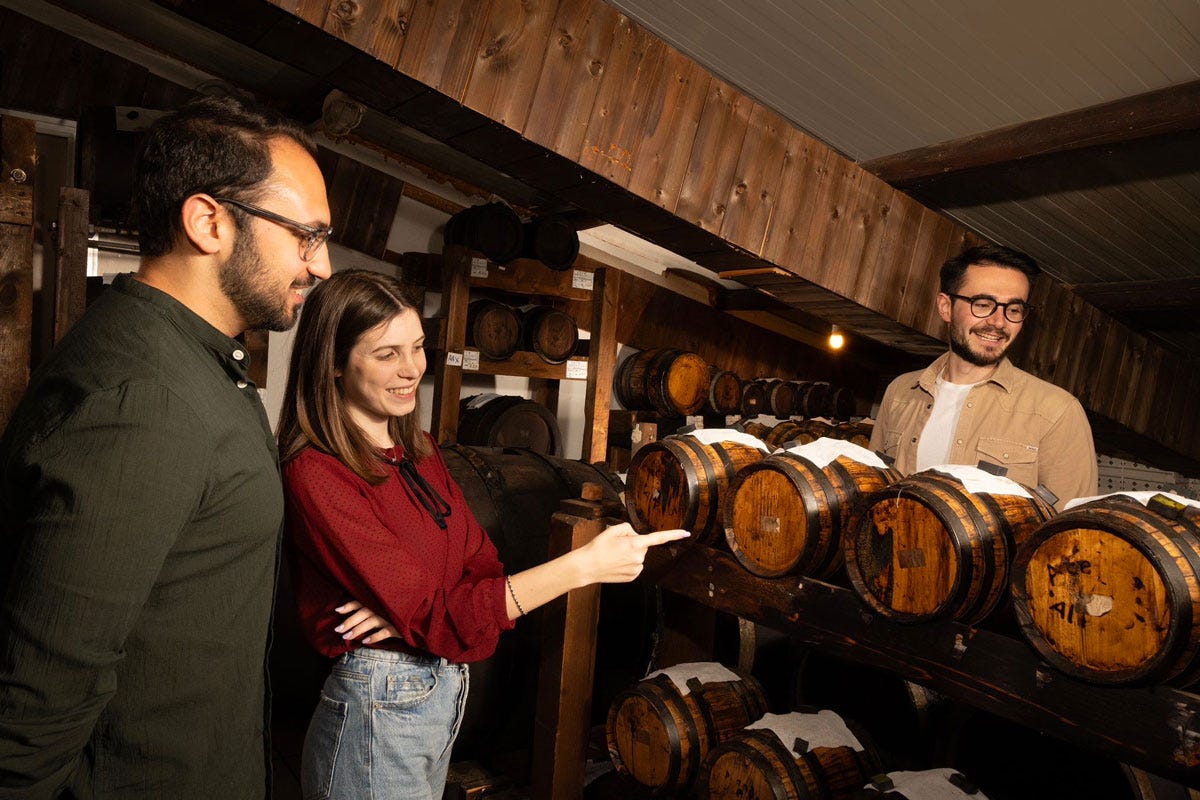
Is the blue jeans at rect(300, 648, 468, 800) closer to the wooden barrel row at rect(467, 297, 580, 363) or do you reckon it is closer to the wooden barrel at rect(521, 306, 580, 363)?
the wooden barrel row at rect(467, 297, 580, 363)

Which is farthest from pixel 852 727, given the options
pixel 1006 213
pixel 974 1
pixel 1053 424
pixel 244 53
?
pixel 244 53

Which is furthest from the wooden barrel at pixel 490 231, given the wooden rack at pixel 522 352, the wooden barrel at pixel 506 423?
the wooden barrel at pixel 506 423

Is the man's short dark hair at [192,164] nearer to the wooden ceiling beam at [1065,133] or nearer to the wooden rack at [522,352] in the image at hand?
the wooden ceiling beam at [1065,133]

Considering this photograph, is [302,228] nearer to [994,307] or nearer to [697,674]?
[697,674]

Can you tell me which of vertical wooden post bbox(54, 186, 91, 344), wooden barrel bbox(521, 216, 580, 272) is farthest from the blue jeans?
wooden barrel bbox(521, 216, 580, 272)

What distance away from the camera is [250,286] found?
142 centimetres

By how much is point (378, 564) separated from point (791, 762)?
1.56m

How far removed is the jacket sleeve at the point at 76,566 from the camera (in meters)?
1.05

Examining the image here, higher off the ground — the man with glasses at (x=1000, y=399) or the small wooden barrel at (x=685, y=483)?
the man with glasses at (x=1000, y=399)

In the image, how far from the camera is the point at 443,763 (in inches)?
81.6

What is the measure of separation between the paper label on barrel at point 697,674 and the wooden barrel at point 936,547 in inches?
43.6

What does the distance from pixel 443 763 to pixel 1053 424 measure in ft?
8.14

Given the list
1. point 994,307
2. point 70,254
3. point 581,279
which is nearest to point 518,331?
point 581,279

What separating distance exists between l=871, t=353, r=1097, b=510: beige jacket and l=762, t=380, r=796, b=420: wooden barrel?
554 centimetres
